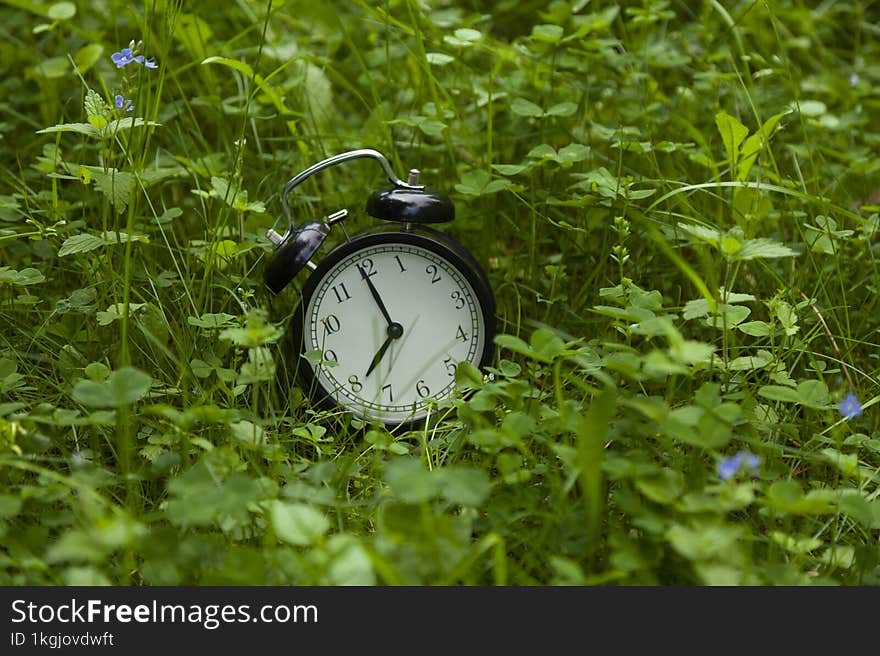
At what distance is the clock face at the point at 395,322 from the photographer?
2.42m

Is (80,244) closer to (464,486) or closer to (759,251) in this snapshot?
(464,486)

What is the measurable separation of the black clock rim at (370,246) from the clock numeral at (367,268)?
4cm

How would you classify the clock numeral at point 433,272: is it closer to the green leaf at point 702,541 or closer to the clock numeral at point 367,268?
the clock numeral at point 367,268

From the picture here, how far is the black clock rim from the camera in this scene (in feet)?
7.86

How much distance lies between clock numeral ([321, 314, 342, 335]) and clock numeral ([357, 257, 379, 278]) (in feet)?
0.42

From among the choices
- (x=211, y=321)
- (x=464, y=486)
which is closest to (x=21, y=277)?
(x=211, y=321)

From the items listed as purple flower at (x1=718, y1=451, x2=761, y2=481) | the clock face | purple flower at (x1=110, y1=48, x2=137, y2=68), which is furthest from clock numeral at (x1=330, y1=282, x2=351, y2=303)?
purple flower at (x1=718, y1=451, x2=761, y2=481)

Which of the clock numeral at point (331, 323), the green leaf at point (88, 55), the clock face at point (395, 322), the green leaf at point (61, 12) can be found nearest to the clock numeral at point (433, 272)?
the clock face at point (395, 322)

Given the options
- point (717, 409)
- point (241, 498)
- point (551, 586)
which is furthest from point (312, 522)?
point (717, 409)

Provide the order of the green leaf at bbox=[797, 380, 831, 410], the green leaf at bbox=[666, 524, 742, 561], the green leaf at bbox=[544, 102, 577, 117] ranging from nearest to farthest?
the green leaf at bbox=[666, 524, 742, 561], the green leaf at bbox=[797, 380, 831, 410], the green leaf at bbox=[544, 102, 577, 117]

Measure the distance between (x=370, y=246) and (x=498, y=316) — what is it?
1.57 feet

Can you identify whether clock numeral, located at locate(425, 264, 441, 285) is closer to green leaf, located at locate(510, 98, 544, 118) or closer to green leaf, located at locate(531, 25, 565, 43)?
green leaf, located at locate(510, 98, 544, 118)

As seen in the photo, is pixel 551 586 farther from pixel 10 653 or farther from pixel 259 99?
pixel 259 99

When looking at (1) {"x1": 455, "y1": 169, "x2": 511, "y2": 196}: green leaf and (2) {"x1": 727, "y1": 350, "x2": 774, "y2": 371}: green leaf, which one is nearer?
(2) {"x1": 727, "y1": 350, "x2": 774, "y2": 371}: green leaf
